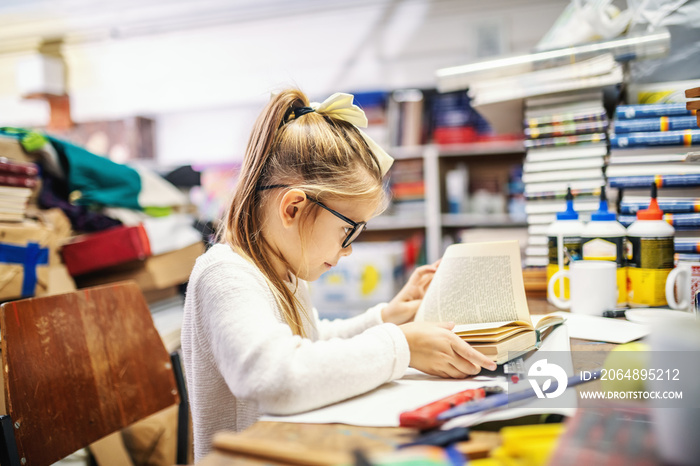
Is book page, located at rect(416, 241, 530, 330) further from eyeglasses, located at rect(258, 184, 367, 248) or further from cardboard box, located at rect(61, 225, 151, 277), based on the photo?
cardboard box, located at rect(61, 225, 151, 277)

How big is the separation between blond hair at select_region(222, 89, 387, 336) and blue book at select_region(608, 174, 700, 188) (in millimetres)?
638

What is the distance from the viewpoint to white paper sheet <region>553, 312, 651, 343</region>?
2.81ft

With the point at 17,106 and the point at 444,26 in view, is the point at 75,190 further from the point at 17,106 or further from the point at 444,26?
the point at 17,106

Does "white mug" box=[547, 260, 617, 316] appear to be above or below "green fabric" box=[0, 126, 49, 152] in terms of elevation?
below

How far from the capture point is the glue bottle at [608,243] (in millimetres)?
1077

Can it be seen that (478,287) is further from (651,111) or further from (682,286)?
(651,111)

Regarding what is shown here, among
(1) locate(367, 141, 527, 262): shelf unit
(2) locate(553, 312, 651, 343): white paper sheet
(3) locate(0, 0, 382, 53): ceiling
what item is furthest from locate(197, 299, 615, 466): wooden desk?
(3) locate(0, 0, 382, 53): ceiling

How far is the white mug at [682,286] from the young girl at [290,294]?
459mm

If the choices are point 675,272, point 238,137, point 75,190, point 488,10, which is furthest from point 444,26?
point 675,272

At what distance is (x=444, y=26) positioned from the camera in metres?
3.32

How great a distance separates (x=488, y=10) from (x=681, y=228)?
8.25 feet

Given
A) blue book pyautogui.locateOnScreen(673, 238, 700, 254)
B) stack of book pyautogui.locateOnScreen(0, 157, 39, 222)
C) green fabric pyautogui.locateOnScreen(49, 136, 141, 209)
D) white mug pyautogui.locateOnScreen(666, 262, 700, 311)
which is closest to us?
white mug pyautogui.locateOnScreen(666, 262, 700, 311)

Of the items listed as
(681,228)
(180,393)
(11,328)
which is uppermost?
(681,228)

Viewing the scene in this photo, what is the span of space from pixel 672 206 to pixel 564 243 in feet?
0.80
